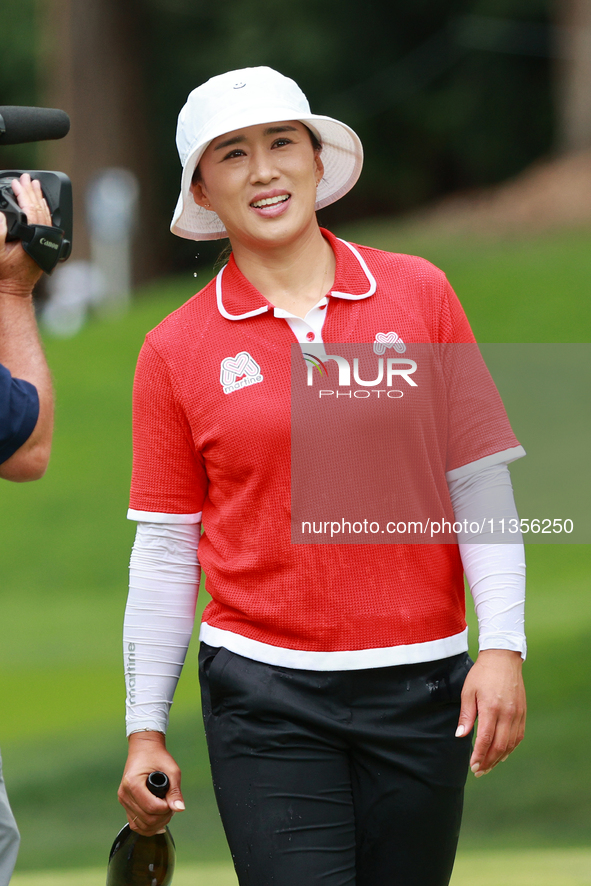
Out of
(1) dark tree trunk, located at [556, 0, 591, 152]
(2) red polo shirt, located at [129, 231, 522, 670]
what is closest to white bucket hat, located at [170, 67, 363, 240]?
(2) red polo shirt, located at [129, 231, 522, 670]

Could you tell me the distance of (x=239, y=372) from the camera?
2420 millimetres

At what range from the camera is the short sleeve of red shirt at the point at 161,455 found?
2477 millimetres

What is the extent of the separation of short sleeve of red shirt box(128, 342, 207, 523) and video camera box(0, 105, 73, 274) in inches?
12.0

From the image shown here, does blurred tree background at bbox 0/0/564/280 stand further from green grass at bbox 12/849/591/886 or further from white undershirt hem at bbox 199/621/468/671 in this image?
white undershirt hem at bbox 199/621/468/671

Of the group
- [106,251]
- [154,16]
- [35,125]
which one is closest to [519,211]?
[106,251]

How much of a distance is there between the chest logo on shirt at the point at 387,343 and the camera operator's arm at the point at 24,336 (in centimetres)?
67

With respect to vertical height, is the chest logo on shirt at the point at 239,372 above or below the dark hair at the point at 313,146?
below

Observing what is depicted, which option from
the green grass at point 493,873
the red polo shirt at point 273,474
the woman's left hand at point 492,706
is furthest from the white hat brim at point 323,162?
the green grass at point 493,873

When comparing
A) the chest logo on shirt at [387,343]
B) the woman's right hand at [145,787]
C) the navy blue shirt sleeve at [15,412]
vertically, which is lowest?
the woman's right hand at [145,787]

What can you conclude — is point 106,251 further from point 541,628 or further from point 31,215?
point 31,215

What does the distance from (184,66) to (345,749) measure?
23.2 meters

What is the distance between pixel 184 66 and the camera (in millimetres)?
24250

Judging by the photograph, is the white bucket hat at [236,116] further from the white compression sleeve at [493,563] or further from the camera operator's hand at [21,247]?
the white compression sleeve at [493,563]

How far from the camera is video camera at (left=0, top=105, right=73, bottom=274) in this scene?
2586mm
